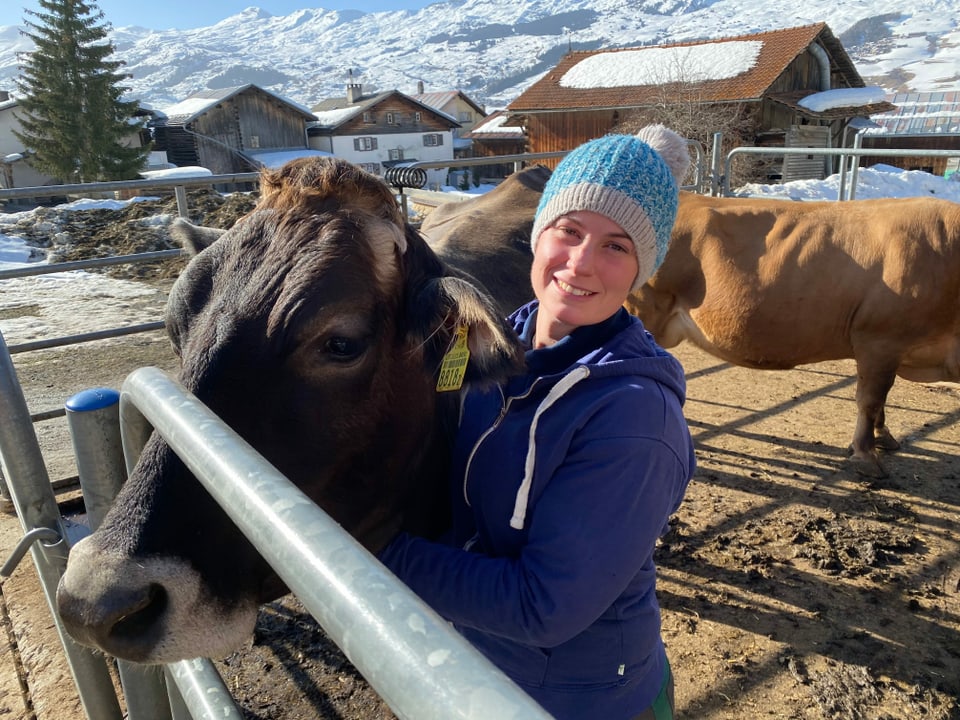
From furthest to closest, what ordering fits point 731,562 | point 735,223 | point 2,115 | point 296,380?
point 2,115 < point 735,223 < point 731,562 < point 296,380

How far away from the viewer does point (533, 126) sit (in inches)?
1240

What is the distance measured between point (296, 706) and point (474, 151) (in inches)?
1886

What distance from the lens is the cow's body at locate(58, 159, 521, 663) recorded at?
3.74ft

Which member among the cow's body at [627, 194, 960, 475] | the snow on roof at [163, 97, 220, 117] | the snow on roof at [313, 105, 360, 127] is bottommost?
the cow's body at [627, 194, 960, 475]

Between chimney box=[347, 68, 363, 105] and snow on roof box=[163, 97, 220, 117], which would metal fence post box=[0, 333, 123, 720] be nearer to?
snow on roof box=[163, 97, 220, 117]

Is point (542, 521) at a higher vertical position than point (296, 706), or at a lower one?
higher

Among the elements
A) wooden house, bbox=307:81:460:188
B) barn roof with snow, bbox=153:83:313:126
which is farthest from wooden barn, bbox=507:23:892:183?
barn roof with snow, bbox=153:83:313:126

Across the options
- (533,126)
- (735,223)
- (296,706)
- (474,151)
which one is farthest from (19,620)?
(474,151)

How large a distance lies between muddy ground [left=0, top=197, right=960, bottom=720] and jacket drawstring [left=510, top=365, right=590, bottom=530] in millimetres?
1689

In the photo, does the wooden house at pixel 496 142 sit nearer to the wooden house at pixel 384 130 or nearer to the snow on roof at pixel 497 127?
the snow on roof at pixel 497 127

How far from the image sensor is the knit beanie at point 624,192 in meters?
1.36

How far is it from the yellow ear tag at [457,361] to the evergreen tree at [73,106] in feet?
119

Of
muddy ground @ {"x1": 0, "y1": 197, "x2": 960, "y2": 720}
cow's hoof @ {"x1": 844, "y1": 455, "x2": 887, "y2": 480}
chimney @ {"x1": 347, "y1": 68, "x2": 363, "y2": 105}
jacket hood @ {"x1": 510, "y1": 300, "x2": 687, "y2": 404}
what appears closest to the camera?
jacket hood @ {"x1": 510, "y1": 300, "x2": 687, "y2": 404}

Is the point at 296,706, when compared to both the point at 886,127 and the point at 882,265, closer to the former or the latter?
the point at 882,265
